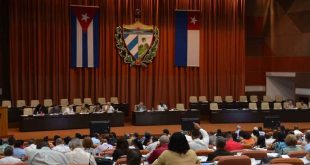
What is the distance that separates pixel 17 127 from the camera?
19.1 m

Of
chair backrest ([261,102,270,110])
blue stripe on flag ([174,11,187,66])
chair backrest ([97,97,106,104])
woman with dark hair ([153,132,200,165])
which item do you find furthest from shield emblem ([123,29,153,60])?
woman with dark hair ([153,132,200,165])

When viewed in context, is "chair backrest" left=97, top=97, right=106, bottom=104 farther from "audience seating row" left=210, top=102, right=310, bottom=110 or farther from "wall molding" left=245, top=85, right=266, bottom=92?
"wall molding" left=245, top=85, right=266, bottom=92

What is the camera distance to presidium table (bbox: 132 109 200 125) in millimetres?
19922

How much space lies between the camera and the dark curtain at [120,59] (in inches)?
819

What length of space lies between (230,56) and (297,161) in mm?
17940

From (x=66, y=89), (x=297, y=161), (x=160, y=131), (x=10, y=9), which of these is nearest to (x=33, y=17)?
(x=10, y=9)

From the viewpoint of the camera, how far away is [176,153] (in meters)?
5.20

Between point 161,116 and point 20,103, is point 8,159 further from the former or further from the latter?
point 161,116

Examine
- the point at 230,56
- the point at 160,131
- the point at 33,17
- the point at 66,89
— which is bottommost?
the point at 160,131

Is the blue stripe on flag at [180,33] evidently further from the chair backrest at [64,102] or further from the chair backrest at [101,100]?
the chair backrest at [64,102]

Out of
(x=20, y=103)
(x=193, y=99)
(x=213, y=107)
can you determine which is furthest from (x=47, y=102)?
(x=213, y=107)

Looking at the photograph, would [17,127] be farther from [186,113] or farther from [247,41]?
[247,41]

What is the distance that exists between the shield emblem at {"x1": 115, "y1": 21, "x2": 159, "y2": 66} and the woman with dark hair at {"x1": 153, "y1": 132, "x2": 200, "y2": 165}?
1747cm

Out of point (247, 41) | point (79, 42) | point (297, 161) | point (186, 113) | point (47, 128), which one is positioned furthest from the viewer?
point (247, 41)
